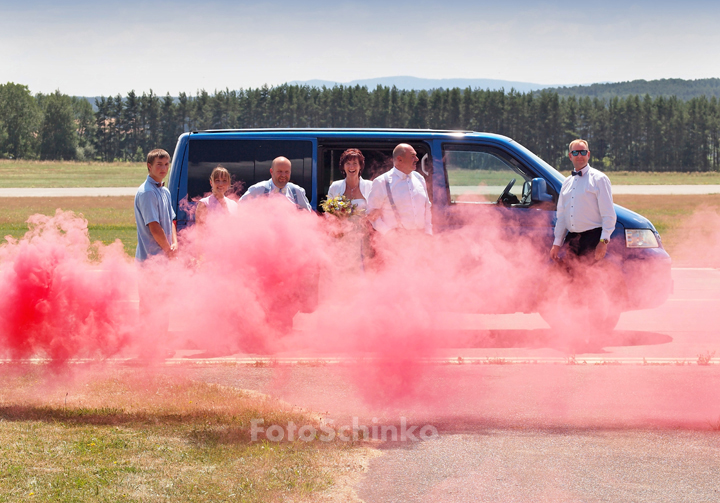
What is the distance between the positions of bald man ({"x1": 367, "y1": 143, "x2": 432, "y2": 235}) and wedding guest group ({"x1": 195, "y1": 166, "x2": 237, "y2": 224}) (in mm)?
1463

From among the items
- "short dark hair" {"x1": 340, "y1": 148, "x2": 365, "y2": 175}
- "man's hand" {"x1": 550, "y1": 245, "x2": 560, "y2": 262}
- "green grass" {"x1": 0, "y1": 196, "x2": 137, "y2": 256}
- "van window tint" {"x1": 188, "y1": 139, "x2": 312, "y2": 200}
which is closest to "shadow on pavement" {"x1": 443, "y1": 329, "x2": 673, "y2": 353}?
"man's hand" {"x1": 550, "y1": 245, "x2": 560, "y2": 262}

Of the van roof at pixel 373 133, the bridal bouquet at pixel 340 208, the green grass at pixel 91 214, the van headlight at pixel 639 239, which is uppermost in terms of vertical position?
the van roof at pixel 373 133

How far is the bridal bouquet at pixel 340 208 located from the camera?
787 cm

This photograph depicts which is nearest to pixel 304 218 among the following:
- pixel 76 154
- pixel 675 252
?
pixel 675 252

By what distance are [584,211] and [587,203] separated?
9cm

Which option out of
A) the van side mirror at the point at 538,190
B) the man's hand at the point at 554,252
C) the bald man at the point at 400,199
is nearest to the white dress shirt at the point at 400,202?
the bald man at the point at 400,199

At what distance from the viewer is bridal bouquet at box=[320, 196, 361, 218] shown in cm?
787

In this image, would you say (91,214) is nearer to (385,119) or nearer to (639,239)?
(639,239)

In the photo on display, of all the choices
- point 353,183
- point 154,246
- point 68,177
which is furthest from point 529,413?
Result: point 68,177

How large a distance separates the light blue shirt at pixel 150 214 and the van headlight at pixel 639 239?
4.94 meters

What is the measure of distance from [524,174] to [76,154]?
439 ft

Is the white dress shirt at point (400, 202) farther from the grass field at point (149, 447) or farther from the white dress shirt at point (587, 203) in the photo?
the grass field at point (149, 447)
